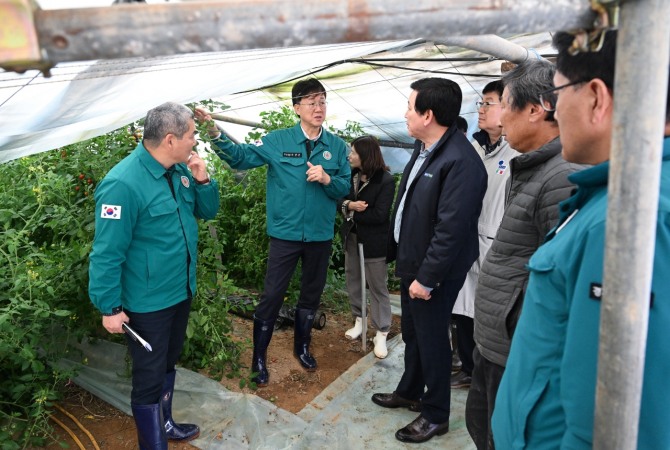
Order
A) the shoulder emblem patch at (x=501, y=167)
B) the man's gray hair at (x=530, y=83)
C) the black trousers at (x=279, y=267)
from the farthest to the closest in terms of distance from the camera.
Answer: the black trousers at (x=279, y=267) → the shoulder emblem patch at (x=501, y=167) → the man's gray hair at (x=530, y=83)

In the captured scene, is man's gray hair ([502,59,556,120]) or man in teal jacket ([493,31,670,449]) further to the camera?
man's gray hair ([502,59,556,120])

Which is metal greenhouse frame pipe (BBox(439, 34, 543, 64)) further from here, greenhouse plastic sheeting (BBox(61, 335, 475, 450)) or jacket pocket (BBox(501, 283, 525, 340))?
greenhouse plastic sheeting (BBox(61, 335, 475, 450))

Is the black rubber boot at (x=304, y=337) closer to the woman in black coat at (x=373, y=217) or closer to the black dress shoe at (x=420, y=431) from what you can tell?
the woman in black coat at (x=373, y=217)

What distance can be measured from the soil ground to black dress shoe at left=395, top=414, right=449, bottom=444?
0.80m

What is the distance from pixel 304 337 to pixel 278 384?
47 cm

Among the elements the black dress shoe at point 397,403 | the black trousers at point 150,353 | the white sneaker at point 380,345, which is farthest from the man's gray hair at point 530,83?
the white sneaker at point 380,345

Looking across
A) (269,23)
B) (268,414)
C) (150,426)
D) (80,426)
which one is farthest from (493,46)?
(80,426)

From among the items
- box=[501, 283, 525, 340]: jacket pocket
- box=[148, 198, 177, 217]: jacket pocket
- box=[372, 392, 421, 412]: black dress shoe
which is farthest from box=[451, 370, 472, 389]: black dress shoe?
box=[148, 198, 177, 217]: jacket pocket

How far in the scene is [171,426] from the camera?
3303mm

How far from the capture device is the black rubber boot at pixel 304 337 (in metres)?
Answer: 4.32

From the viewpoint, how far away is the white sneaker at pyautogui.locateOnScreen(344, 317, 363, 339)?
16.0ft

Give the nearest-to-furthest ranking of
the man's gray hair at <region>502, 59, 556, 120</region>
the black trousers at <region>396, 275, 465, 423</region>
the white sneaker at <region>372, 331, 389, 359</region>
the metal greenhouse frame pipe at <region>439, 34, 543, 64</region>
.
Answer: the man's gray hair at <region>502, 59, 556, 120</region> < the metal greenhouse frame pipe at <region>439, 34, 543, 64</region> < the black trousers at <region>396, 275, 465, 423</region> < the white sneaker at <region>372, 331, 389, 359</region>

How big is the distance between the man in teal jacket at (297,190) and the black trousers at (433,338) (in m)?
0.96

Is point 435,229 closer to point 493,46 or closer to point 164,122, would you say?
point 493,46
